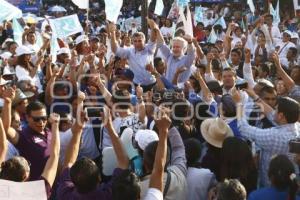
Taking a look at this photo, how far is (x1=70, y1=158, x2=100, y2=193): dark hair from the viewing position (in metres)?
3.24

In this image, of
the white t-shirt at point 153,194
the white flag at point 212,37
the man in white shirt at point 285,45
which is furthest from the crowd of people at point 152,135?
the white flag at point 212,37

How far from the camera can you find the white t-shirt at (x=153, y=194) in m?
3.12

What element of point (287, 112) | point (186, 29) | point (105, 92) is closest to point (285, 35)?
point (186, 29)

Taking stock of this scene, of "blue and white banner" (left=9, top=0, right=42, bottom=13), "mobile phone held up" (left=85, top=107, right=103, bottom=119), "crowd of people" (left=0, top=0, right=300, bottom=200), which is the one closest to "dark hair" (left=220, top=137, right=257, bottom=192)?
"crowd of people" (left=0, top=0, right=300, bottom=200)

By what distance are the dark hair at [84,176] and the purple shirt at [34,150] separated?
3.23ft

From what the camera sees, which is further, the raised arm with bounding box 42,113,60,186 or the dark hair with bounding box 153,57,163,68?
the dark hair with bounding box 153,57,163,68

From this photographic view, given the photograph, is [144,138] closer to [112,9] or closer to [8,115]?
[8,115]

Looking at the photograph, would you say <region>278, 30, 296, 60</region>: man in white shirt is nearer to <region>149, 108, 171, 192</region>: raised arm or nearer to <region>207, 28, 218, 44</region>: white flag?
<region>207, 28, 218, 44</region>: white flag

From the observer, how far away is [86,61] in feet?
23.7

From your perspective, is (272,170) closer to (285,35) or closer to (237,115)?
(237,115)

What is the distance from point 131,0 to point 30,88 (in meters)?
17.4

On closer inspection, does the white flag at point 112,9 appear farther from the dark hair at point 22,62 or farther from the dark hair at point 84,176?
the dark hair at point 84,176

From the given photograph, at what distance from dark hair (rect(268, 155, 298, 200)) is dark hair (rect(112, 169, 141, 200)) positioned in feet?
2.91

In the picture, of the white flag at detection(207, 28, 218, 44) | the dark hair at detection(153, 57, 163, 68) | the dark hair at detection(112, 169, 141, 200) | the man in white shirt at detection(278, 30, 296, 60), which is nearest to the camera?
the dark hair at detection(112, 169, 141, 200)
